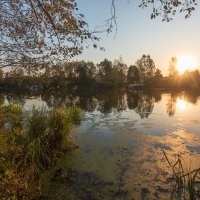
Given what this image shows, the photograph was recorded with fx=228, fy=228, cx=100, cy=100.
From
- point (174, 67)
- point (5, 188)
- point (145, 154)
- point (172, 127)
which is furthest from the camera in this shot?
point (174, 67)

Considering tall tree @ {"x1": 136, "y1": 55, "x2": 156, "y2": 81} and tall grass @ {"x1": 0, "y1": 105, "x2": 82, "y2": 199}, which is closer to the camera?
tall grass @ {"x1": 0, "y1": 105, "x2": 82, "y2": 199}

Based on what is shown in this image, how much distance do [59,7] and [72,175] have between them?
4854 mm

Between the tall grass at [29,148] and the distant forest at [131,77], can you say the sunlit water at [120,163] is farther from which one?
the distant forest at [131,77]

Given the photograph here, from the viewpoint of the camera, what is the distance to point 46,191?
6.04 m

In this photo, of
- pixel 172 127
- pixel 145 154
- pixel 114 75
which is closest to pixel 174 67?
pixel 114 75

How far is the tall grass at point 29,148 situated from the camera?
4863mm

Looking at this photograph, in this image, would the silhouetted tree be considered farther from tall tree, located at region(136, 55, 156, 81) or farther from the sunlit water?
the sunlit water

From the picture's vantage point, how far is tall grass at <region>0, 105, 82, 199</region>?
4863 mm

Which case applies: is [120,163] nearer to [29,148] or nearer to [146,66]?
[29,148]

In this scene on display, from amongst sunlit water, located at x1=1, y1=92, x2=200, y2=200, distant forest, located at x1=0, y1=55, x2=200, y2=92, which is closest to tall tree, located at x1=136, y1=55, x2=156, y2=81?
distant forest, located at x1=0, y1=55, x2=200, y2=92

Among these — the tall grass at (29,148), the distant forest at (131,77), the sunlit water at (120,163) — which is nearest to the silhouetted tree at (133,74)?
the distant forest at (131,77)

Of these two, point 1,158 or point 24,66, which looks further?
point 1,158

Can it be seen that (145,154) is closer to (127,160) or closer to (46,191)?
(127,160)

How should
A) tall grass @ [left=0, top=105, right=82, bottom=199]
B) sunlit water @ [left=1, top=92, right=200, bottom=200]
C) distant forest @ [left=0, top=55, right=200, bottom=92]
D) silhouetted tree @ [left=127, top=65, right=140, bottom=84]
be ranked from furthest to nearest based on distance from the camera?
silhouetted tree @ [left=127, top=65, right=140, bottom=84], distant forest @ [left=0, top=55, right=200, bottom=92], sunlit water @ [left=1, top=92, right=200, bottom=200], tall grass @ [left=0, top=105, right=82, bottom=199]
